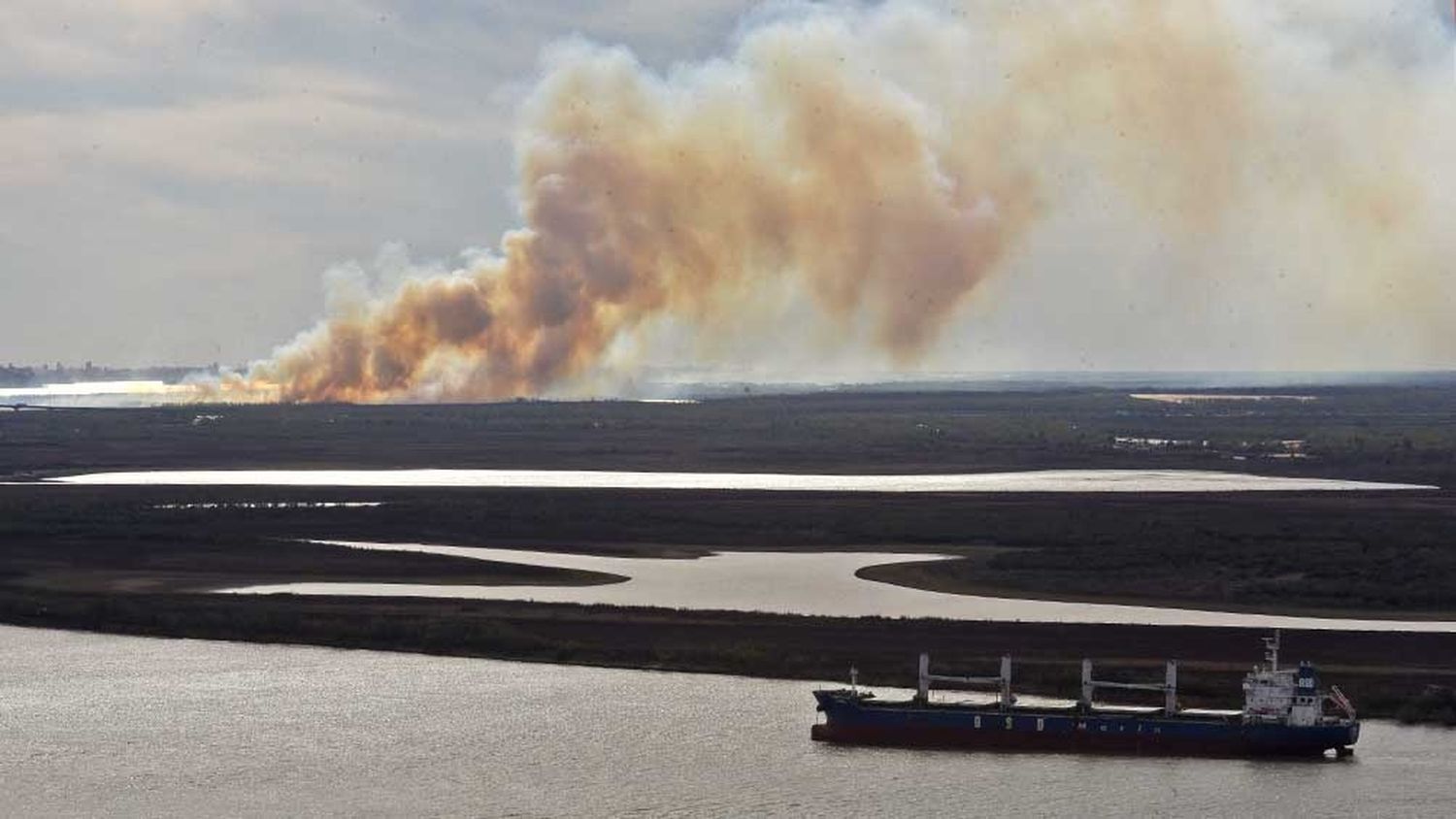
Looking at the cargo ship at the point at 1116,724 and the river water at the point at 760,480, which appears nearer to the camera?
the cargo ship at the point at 1116,724

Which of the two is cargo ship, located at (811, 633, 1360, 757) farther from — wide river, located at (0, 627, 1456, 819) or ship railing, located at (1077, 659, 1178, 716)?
wide river, located at (0, 627, 1456, 819)

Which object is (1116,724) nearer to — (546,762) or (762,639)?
(546,762)

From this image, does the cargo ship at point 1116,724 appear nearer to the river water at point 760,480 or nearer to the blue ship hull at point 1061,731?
the blue ship hull at point 1061,731

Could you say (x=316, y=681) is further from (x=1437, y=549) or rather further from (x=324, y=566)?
(x=1437, y=549)

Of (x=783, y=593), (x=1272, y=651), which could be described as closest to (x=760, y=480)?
(x=783, y=593)

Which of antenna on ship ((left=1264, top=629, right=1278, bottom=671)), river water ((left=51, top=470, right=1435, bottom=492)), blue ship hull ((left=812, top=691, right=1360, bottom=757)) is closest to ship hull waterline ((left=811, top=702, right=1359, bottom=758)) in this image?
blue ship hull ((left=812, top=691, right=1360, bottom=757))

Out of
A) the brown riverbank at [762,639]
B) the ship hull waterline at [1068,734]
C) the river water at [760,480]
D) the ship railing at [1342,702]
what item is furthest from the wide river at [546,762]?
the river water at [760,480]
